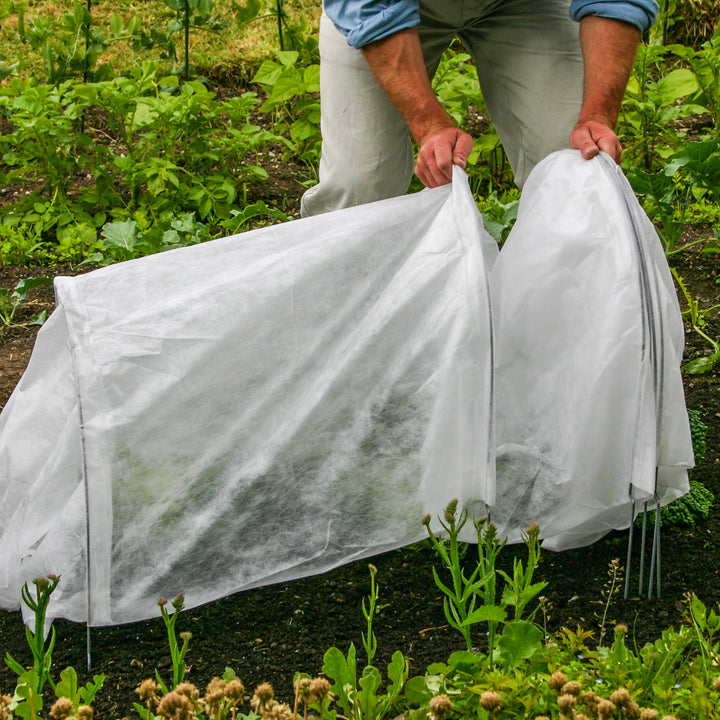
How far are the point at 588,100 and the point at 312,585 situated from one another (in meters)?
1.12

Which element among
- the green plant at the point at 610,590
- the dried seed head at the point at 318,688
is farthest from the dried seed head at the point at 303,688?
the green plant at the point at 610,590

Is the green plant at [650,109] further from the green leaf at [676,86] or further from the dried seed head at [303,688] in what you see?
the dried seed head at [303,688]

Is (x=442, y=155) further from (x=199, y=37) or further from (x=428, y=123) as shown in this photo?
(x=199, y=37)

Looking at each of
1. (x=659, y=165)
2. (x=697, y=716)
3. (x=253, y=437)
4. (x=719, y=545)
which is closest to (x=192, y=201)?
(x=659, y=165)

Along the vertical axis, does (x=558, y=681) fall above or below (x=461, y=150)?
below

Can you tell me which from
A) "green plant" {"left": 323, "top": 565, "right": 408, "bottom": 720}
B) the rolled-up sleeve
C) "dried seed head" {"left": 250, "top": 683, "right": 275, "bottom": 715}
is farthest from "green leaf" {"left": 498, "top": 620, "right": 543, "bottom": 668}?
the rolled-up sleeve

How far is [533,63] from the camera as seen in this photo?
7.98 ft

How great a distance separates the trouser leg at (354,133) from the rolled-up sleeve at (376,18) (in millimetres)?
242

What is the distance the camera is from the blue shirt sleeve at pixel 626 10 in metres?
2.15

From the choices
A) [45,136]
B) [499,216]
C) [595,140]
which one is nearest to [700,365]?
[499,216]

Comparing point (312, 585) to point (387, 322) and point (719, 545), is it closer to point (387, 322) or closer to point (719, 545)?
point (387, 322)

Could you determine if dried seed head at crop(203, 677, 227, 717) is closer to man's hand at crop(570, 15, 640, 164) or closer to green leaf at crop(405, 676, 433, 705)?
green leaf at crop(405, 676, 433, 705)

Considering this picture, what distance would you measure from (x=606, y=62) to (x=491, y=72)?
0.48 metres

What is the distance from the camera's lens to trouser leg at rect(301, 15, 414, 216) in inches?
94.1
